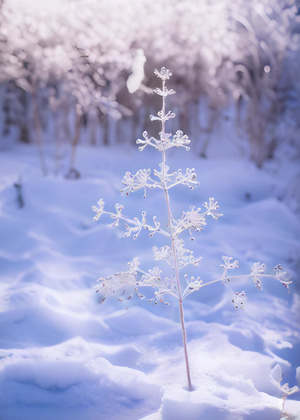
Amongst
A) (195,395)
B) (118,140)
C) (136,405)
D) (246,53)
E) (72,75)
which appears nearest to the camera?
(195,395)

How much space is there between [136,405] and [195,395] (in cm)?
37

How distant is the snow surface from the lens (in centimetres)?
192

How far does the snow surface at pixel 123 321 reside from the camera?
6.30 feet

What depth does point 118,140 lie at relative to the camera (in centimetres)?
983

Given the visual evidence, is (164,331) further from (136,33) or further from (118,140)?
(118,140)

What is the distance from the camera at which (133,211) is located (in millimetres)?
4945

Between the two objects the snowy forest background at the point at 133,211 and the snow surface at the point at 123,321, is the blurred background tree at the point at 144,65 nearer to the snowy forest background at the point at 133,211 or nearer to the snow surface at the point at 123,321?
the snowy forest background at the point at 133,211

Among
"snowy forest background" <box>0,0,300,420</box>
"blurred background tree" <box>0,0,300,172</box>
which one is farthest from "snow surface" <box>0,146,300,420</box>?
"blurred background tree" <box>0,0,300,172</box>

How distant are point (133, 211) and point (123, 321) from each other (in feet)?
7.48

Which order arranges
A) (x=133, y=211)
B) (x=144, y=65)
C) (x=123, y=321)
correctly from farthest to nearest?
(x=144, y=65), (x=133, y=211), (x=123, y=321)

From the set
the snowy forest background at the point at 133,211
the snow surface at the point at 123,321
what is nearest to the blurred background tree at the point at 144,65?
the snowy forest background at the point at 133,211

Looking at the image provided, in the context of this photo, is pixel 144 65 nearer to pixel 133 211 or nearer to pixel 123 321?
pixel 133 211

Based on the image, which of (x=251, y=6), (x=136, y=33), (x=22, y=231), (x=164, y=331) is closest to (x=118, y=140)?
(x=136, y=33)

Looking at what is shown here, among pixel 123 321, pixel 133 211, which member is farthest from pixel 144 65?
pixel 123 321
